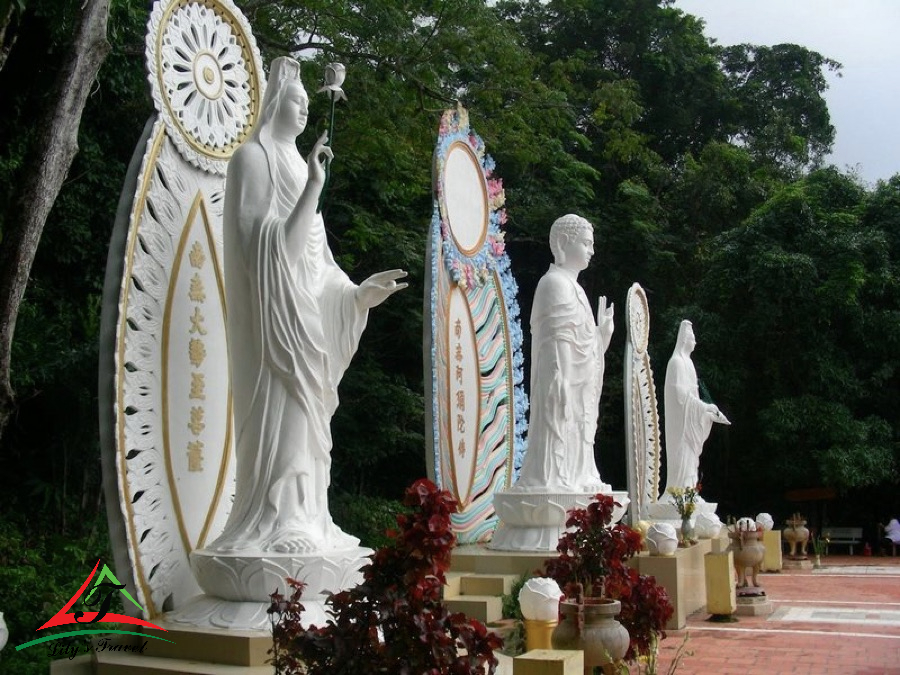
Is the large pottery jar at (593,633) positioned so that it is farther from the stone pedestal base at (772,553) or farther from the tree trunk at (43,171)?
the stone pedestal base at (772,553)

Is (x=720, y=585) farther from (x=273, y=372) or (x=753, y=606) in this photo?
(x=273, y=372)

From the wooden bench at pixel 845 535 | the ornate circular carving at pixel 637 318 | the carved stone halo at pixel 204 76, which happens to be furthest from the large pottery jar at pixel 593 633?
the wooden bench at pixel 845 535

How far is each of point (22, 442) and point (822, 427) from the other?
9966 millimetres

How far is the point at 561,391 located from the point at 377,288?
3.06 metres

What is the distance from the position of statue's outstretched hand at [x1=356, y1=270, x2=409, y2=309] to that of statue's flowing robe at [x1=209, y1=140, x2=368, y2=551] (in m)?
0.19

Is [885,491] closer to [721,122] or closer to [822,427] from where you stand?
[822,427]

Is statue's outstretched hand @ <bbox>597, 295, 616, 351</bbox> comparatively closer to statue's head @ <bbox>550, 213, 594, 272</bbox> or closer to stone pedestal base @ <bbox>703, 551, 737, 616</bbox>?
statue's head @ <bbox>550, 213, 594, 272</bbox>

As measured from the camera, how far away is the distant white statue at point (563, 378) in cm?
750

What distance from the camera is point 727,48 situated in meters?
18.0

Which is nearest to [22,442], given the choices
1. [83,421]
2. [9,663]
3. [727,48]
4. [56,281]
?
[83,421]

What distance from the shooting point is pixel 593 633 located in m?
4.23

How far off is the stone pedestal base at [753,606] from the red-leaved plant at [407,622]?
5397mm

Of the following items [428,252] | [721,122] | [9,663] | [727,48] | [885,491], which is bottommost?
[9,663]

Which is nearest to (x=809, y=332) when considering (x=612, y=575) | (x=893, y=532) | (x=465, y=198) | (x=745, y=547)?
(x=893, y=532)
